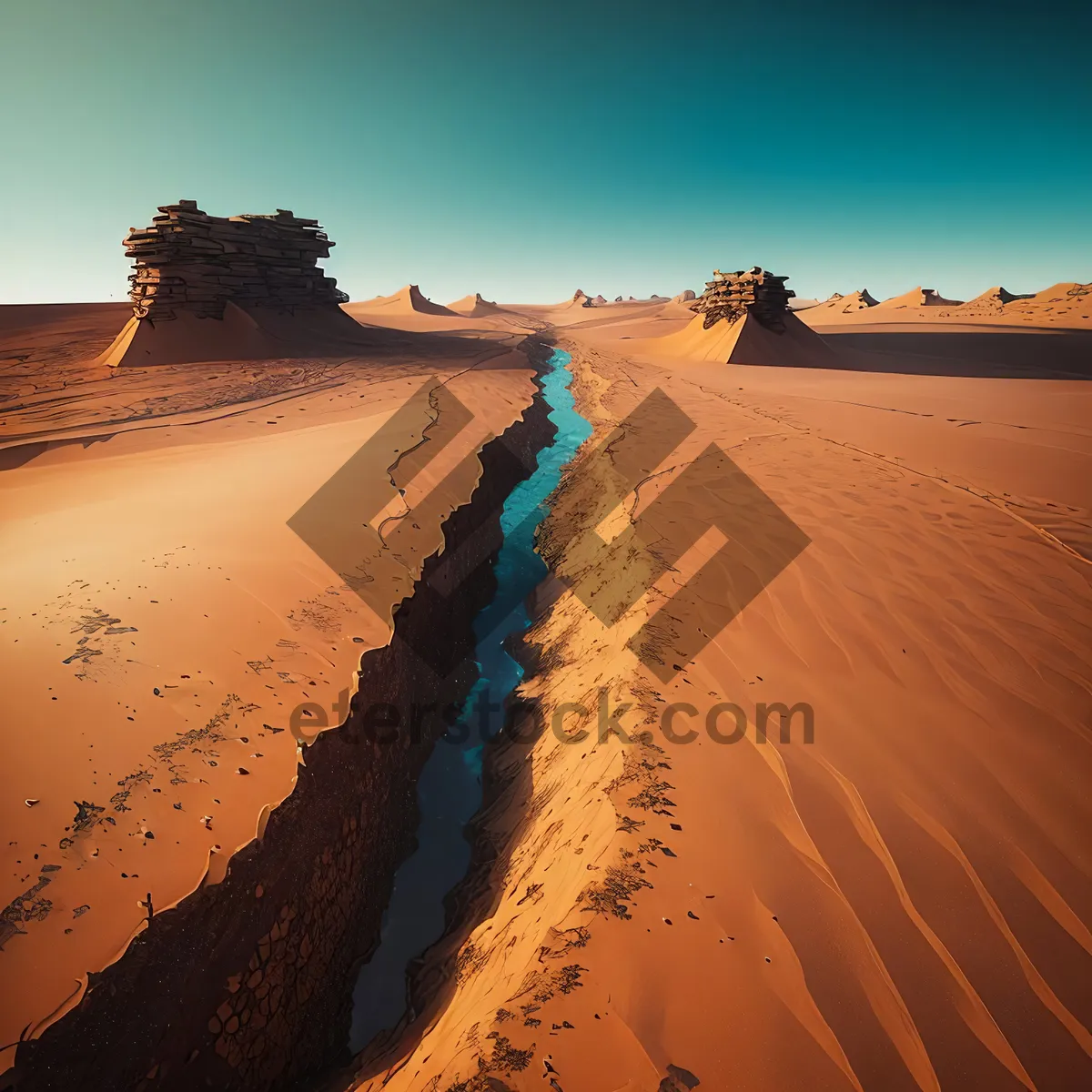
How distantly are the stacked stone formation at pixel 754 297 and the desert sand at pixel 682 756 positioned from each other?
13400mm

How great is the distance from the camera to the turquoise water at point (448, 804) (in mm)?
3449

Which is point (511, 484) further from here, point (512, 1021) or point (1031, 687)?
point (512, 1021)

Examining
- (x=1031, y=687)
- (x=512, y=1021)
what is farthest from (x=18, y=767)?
(x=1031, y=687)

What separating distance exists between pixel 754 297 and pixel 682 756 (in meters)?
20.6

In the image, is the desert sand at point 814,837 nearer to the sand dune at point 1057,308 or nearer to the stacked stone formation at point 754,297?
the stacked stone formation at point 754,297

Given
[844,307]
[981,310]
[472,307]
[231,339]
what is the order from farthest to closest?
[472,307], [844,307], [981,310], [231,339]

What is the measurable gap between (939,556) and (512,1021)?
17.1 feet

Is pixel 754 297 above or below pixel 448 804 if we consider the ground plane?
above

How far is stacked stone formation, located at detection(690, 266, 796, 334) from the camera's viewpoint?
19.7 meters

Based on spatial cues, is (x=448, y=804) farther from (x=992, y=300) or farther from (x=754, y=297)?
(x=992, y=300)

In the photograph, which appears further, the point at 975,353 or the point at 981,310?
the point at 981,310

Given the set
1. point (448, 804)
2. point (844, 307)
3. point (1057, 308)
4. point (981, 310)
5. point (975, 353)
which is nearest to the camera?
point (448, 804)

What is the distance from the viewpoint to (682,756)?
11.2 feet

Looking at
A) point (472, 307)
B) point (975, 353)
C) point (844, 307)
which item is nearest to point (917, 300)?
point (844, 307)
